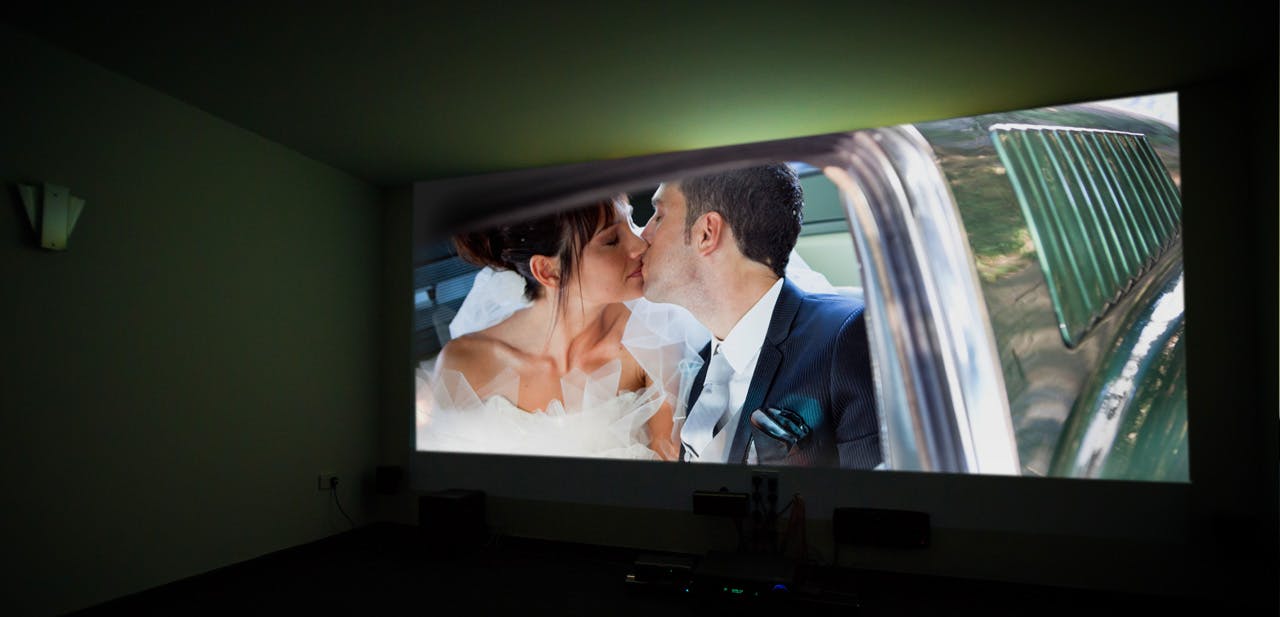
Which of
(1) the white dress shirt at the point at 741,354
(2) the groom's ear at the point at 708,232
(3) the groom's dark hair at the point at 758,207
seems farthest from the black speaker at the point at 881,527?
(2) the groom's ear at the point at 708,232

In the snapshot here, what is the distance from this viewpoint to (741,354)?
3.90 metres

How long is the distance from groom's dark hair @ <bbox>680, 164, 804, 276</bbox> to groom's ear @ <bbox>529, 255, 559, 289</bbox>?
0.93 metres

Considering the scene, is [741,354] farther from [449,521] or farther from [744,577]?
[449,521]

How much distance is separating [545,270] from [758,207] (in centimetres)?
146

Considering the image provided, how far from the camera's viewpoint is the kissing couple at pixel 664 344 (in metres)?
3.75

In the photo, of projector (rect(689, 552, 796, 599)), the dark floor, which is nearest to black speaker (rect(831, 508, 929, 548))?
the dark floor

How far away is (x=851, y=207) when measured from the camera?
148 inches

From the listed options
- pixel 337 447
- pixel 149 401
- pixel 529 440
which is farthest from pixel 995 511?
pixel 149 401

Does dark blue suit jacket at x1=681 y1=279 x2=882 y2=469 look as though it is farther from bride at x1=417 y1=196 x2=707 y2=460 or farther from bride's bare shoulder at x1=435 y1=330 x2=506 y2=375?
bride's bare shoulder at x1=435 y1=330 x2=506 y2=375

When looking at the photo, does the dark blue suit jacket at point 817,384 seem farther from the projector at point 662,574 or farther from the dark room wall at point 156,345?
the dark room wall at point 156,345

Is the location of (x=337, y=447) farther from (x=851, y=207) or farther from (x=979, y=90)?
(x=979, y=90)

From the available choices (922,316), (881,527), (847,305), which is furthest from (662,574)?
(922,316)

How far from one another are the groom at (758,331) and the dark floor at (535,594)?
2.38 feet

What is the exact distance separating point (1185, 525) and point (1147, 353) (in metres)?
0.83
